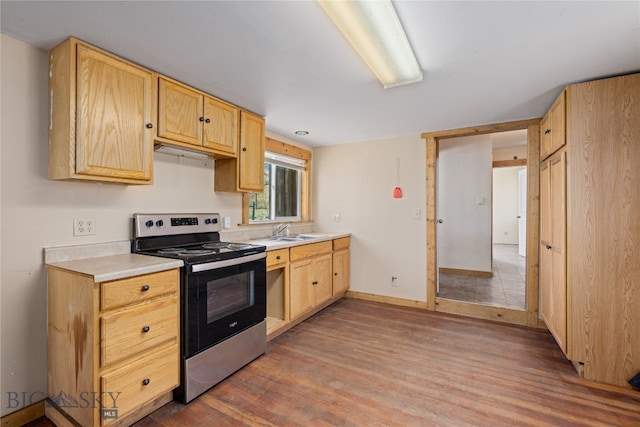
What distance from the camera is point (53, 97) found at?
1.73 meters

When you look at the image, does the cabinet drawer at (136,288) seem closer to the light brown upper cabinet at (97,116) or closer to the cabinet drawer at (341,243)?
the light brown upper cabinet at (97,116)

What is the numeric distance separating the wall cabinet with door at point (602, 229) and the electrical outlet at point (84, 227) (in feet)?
10.8

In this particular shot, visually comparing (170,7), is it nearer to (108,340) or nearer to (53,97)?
(53,97)

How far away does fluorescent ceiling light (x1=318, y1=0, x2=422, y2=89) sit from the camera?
4.45 ft

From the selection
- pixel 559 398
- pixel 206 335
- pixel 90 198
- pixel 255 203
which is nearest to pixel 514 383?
pixel 559 398

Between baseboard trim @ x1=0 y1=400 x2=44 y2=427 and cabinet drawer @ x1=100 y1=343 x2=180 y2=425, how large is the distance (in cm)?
59

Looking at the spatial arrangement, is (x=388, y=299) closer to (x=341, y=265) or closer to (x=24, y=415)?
(x=341, y=265)

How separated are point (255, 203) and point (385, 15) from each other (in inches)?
96.8

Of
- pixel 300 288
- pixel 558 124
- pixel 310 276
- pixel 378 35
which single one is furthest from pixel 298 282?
pixel 558 124

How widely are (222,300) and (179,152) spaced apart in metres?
1.22

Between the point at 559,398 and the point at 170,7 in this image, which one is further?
the point at 559,398

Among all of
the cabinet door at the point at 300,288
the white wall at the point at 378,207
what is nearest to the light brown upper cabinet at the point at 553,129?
the white wall at the point at 378,207

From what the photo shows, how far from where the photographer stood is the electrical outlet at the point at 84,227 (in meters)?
1.86

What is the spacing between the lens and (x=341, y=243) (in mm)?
3857
